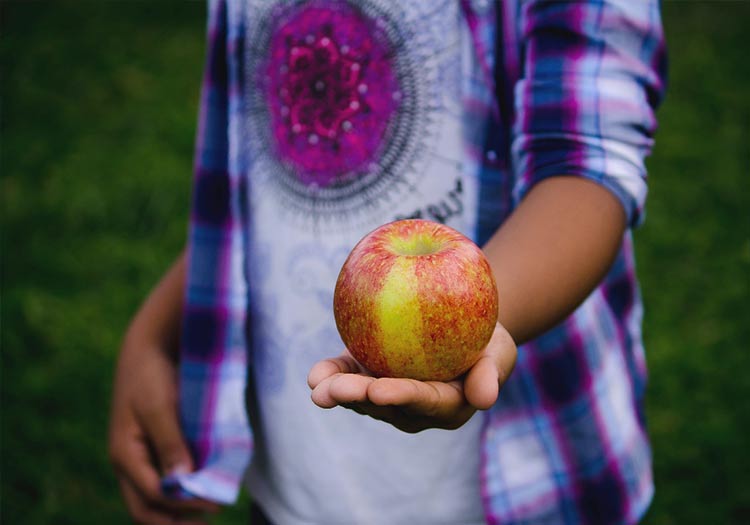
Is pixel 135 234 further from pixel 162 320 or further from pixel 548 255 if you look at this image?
pixel 548 255

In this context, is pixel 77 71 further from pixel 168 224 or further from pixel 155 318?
pixel 155 318

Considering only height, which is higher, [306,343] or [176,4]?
[176,4]

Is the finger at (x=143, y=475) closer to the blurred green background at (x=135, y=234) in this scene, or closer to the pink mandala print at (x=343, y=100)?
the pink mandala print at (x=343, y=100)

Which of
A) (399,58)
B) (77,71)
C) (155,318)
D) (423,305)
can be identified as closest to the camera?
(423,305)

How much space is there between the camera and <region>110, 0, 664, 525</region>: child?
1.21 metres

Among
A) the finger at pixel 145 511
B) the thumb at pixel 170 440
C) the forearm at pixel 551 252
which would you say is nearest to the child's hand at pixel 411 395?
the forearm at pixel 551 252

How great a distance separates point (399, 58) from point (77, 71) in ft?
17.1

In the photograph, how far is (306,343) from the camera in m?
1.49

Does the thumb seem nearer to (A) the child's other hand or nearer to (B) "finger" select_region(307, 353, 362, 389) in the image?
(A) the child's other hand

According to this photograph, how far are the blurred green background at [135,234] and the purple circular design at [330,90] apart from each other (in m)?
1.87

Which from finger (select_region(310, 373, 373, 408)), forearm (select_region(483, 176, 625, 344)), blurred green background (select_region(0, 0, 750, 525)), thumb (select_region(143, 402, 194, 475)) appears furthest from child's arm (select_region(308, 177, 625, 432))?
blurred green background (select_region(0, 0, 750, 525))

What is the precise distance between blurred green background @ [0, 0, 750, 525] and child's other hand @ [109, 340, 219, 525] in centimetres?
121

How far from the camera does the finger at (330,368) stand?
1.01 meters

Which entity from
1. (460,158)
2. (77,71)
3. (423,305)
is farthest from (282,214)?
(77,71)
